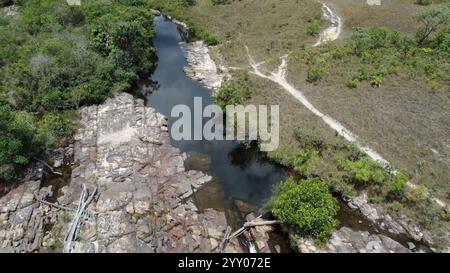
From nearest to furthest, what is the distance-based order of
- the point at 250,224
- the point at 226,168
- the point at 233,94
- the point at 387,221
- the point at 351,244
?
1. the point at 351,244
2. the point at 250,224
3. the point at 387,221
4. the point at 226,168
5. the point at 233,94

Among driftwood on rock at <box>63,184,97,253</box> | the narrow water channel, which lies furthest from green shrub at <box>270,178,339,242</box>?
driftwood on rock at <box>63,184,97,253</box>

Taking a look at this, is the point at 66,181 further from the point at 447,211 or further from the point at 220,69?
the point at 447,211

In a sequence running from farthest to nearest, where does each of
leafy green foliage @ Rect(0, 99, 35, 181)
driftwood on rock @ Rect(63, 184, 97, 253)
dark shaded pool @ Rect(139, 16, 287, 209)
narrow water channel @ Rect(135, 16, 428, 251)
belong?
dark shaded pool @ Rect(139, 16, 287, 209), leafy green foliage @ Rect(0, 99, 35, 181), narrow water channel @ Rect(135, 16, 428, 251), driftwood on rock @ Rect(63, 184, 97, 253)

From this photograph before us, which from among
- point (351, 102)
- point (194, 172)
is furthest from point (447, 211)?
point (194, 172)

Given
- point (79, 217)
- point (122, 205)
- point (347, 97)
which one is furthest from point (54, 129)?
point (347, 97)

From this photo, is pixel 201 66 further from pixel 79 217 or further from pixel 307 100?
pixel 79 217

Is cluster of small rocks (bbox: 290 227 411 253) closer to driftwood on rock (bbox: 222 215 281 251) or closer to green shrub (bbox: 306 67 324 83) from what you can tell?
driftwood on rock (bbox: 222 215 281 251)
